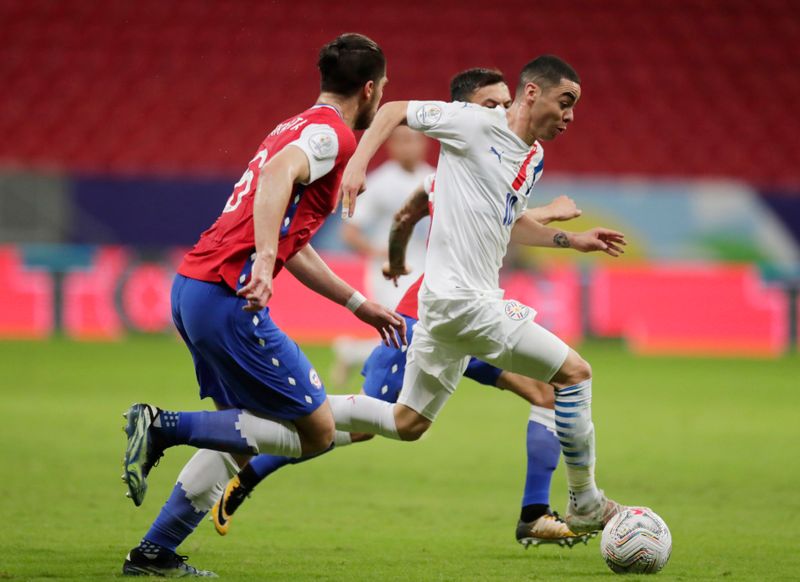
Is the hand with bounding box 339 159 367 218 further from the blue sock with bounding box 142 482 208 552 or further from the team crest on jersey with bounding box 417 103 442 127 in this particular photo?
the blue sock with bounding box 142 482 208 552

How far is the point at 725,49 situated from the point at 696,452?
12.1 meters

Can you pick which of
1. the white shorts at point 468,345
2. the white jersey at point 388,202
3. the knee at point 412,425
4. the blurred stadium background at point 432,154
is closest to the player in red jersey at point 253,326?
the knee at point 412,425

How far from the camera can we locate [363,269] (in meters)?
14.6

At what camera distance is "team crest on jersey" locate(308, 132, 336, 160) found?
4.18 meters

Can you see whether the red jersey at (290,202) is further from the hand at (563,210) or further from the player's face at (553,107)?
the hand at (563,210)

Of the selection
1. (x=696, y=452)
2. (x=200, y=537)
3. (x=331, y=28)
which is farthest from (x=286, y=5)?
(x=200, y=537)

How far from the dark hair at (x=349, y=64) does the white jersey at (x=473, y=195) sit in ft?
1.35

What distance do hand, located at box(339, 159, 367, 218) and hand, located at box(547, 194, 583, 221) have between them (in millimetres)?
1298

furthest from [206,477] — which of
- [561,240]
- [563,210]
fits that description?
[563,210]

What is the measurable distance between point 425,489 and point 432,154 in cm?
1053

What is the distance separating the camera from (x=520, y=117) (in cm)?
495

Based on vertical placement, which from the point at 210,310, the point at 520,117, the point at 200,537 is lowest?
the point at 200,537

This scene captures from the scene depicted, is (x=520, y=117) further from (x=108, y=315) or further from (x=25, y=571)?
(x=108, y=315)

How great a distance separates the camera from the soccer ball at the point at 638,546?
451cm
